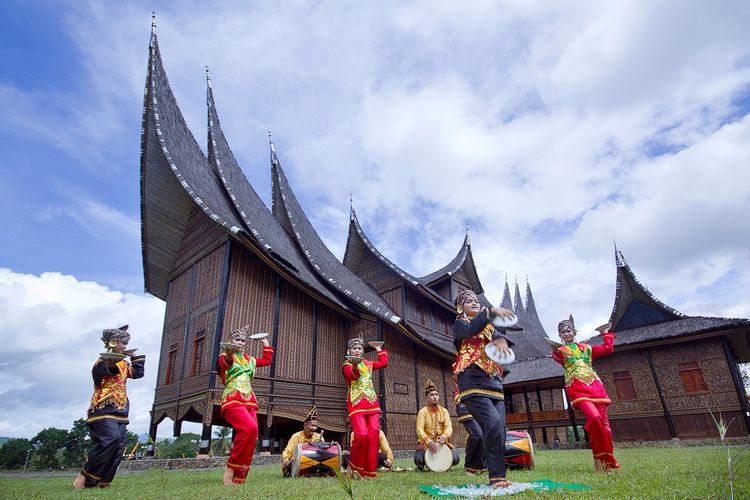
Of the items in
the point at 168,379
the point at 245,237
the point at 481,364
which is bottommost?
the point at 481,364

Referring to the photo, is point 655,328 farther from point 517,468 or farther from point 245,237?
point 245,237

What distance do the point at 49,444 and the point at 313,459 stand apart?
24.2m

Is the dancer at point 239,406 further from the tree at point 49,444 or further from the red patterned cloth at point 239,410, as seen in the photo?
the tree at point 49,444

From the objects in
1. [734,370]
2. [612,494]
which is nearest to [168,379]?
[612,494]

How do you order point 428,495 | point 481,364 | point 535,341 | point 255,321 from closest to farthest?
1. point 428,495
2. point 481,364
3. point 255,321
4. point 535,341

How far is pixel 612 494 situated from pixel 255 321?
8.86 metres

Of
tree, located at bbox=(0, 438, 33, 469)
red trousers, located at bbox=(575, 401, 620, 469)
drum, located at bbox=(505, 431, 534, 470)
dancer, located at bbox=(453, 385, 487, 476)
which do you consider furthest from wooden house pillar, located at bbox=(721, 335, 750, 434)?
tree, located at bbox=(0, 438, 33, 469)

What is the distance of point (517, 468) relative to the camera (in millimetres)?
5516

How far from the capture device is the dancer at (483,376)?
3404mm

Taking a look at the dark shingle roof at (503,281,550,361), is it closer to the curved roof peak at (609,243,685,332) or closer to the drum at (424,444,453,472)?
the curved roof peak at (609,243,685,332)

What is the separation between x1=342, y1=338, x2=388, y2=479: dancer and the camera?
4926mm

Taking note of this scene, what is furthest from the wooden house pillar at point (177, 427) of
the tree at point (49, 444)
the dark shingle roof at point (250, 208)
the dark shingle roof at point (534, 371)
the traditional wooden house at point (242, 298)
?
the tree at point (49, 444)

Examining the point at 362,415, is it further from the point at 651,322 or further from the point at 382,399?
the point at 651,322

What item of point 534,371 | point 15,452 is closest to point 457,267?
point 534,371
